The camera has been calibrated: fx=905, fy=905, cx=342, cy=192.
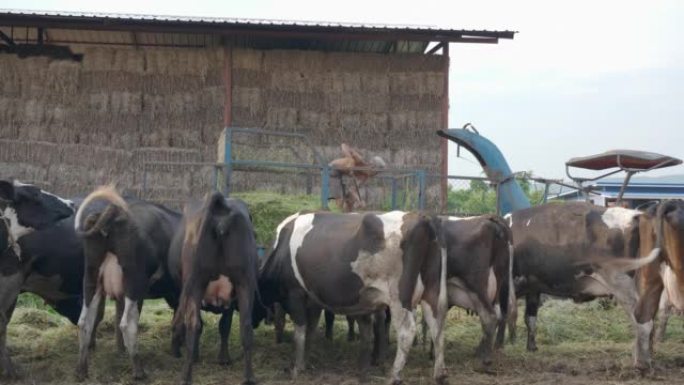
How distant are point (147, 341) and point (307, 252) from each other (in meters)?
2.69

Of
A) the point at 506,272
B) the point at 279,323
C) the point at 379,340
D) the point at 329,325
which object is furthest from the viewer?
the point at 329,325

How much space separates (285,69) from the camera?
2139 cm

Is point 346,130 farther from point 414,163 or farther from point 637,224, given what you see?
point 637,224

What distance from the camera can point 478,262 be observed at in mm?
10977

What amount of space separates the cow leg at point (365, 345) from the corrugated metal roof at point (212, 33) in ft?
35.4

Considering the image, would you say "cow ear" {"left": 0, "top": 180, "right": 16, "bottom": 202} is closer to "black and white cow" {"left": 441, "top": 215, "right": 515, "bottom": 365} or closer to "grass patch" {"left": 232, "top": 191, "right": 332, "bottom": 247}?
"grass patch" {"left": 232, "top": 191, "right": 332, "bottom": 247}

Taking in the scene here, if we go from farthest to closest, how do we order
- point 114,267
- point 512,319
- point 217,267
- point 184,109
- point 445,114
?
point 445,114
point 184,109
point 512,319
point 114,267
point 217,267

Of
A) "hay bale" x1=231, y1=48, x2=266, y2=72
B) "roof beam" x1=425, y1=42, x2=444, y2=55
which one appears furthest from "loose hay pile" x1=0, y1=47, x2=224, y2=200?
"roof beam" x1=425, y1=42, x2=444, y2=55

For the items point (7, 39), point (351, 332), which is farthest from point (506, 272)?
point (7, 39)

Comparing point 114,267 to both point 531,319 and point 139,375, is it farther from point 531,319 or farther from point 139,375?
point 531,319

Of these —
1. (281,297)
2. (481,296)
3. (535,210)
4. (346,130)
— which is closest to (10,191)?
(281,297)

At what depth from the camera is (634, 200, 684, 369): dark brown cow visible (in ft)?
33.8

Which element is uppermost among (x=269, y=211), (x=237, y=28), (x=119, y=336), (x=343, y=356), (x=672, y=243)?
(x=237, y=28)

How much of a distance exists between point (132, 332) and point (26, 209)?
2.15 m
